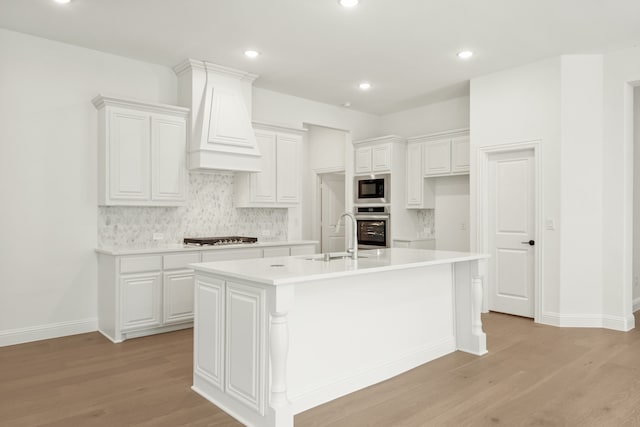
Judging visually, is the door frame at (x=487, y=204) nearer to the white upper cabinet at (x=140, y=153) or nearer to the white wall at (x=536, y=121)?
the white wall at (x=536, y=121)

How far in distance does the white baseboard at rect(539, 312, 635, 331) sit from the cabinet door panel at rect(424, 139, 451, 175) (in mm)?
2404

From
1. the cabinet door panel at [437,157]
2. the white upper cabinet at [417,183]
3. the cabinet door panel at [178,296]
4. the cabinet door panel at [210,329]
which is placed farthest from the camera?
the white upper cabinet at [417,183]

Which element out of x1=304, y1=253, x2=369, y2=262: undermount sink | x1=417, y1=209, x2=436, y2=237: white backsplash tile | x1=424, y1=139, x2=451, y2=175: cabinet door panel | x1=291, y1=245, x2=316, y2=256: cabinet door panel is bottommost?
x1=291, y1=245, x2=316, y2=256: cabinet door panel

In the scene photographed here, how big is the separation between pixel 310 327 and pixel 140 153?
9.32 ft

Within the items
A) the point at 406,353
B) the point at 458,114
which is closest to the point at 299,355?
the point at 406,353

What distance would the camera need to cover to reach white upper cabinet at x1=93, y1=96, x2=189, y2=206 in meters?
4.38

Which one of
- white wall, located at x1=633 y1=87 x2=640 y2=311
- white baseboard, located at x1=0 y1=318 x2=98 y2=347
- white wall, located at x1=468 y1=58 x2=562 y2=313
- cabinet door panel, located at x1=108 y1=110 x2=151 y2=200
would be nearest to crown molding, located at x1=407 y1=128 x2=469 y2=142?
white wall, located at x1=468 y1=58 x2=562 y2=313

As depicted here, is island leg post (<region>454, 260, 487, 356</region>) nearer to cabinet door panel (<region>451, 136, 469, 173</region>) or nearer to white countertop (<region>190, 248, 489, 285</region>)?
white countertop (<region>190, 248, 489, 285</region>)

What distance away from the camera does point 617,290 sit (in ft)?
15.0

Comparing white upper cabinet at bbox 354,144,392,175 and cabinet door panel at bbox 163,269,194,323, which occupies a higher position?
white upper cabinet at bbox 354,144,392,175

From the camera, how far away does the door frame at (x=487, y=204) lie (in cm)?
491

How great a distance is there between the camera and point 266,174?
5.64 m

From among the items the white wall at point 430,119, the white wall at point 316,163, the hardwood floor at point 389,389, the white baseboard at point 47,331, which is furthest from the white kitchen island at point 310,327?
the white wall at point 316,163

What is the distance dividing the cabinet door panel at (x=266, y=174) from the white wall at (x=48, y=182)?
174cm
